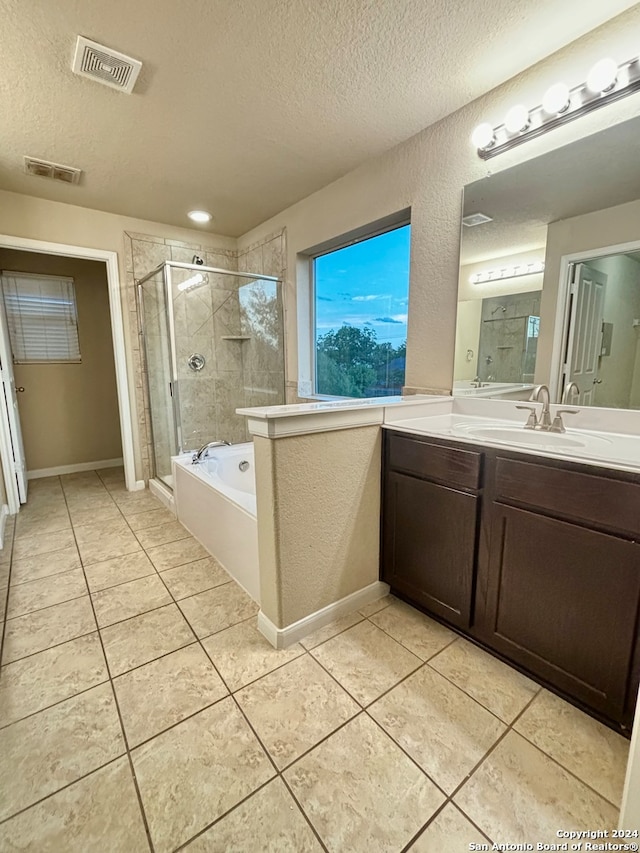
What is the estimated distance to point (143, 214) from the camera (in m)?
3.04

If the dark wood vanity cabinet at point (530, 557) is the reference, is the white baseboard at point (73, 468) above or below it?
below

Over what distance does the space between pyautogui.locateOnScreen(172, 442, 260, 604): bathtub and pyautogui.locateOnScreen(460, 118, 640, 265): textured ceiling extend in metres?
1.71

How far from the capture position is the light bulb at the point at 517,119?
4.99ft

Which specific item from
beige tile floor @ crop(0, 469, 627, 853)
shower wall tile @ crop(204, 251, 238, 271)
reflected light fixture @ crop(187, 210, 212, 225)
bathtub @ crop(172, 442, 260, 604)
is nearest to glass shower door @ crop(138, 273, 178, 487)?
bathtub @ crop(172, 442, 260, 604)

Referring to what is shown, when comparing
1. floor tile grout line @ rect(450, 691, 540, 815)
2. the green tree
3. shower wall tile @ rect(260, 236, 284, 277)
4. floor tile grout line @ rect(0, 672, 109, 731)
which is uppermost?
shower wall tile @ rect(260, 236, 284, 277)

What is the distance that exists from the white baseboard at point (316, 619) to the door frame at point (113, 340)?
237 centimetres

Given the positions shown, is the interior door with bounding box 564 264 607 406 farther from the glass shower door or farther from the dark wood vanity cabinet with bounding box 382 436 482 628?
the glass shower door

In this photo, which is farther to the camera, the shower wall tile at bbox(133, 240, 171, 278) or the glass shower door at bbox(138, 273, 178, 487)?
the shower wall tile at bbox(133, 240, 171, 278)

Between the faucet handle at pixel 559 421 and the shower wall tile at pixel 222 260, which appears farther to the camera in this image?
the shower wall tile at pixel 222 260

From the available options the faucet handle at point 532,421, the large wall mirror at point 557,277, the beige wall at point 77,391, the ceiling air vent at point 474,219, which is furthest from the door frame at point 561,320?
the beige wall at point 77,391

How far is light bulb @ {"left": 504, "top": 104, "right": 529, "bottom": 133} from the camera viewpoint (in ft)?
4.99

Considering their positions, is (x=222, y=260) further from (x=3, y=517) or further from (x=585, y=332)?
(x=585, y=332)

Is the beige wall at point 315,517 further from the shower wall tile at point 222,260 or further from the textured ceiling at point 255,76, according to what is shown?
the shower wall tile at point 222,260

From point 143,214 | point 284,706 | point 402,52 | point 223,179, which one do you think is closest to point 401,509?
point 284,706
